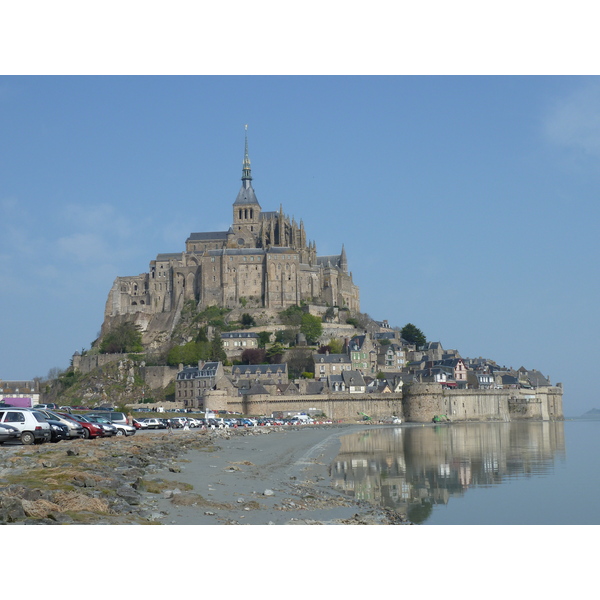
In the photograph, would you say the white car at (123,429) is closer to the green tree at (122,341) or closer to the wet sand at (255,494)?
the wet sand at (255,494)

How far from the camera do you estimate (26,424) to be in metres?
23.6

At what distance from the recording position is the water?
19.1 m

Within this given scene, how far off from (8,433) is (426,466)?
15015mm

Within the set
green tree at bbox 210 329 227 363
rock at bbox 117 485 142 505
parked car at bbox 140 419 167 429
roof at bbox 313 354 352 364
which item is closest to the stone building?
green tree at bbox 210 329 227 363

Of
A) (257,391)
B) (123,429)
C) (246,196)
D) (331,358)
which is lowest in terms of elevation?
(123,429)

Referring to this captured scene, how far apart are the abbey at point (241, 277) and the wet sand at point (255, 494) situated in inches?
2619

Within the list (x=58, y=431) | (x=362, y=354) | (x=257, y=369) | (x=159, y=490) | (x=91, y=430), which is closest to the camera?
(x=159, y=490)

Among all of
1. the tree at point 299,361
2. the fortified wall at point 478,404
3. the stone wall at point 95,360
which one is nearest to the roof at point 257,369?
the tree at point 299,361

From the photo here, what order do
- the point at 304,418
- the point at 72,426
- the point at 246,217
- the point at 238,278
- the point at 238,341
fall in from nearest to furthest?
1. the point at 72,426
2. the point at 304,418
3. the point at 238,341
4. the point at 238,278
5. the point at 246,217

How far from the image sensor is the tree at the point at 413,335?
103m

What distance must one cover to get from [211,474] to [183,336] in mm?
71849

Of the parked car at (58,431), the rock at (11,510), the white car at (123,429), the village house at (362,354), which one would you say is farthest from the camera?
the village house at (362,354)

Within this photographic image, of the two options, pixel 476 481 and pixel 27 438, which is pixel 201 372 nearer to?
pixel 27 438

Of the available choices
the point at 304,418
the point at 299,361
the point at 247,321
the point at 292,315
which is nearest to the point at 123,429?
the point at 304,418
